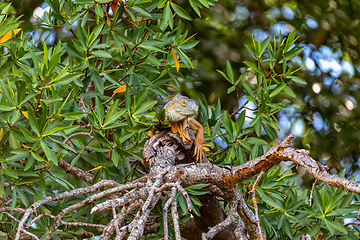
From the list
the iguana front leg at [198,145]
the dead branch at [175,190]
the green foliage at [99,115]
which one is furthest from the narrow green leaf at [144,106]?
the iguana front leg at [198,145]

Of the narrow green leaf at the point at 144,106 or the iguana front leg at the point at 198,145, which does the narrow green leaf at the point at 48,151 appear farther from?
the iguana front leg at the point at 198,145

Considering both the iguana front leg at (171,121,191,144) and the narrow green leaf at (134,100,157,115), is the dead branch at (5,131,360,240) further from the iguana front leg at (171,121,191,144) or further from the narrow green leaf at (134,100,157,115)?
the narrow green leaf at (134,100,157,115)

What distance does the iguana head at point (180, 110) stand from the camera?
1.63 m

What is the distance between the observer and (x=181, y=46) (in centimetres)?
173

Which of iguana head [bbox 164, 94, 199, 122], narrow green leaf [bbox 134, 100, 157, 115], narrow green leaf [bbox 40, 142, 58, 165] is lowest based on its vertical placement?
iguana head [bbox 164, 94, 199, 122]

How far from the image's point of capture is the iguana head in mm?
1628

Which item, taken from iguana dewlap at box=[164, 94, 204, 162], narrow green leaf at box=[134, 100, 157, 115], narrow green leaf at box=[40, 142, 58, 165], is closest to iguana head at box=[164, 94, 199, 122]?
iguana dewlap at box=[164, 94, 204, 162]

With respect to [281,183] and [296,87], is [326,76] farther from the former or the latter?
[281,183]

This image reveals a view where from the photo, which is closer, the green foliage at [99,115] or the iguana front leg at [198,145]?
the green foliage at [99,115]

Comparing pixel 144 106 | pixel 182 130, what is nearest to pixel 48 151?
pixel 144 106

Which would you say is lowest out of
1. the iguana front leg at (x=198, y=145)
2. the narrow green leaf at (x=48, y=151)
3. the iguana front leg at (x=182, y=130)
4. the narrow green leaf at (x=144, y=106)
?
the iguana front leg at (x=198, y=145)

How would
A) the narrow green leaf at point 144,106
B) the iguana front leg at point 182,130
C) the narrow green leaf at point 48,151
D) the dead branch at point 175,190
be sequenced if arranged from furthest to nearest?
the iguana front leg at point 182,130 < the narrow green leaf at point 144,106 < the narrow green leaf at point 48,151 < the dead branch at point 175,190

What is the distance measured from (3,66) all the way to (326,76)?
2410 millimetres

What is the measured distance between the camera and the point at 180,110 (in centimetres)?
163
